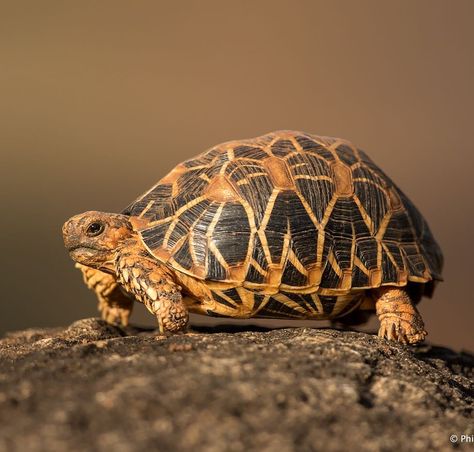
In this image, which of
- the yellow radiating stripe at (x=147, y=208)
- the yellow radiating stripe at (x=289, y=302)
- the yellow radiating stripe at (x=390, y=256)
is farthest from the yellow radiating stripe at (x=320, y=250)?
the yellow radiating stripe at (x=147, y=208)

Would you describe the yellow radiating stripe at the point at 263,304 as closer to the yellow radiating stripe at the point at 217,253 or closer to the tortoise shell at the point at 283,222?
the tortoise shell at the point at 283,222

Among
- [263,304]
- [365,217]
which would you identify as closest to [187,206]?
[263,304]

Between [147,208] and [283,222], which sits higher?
[147,208]

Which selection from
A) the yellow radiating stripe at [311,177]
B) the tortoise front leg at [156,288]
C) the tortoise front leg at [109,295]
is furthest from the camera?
the tortoise front leg at [109,295]

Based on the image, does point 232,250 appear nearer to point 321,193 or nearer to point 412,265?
point 321,193

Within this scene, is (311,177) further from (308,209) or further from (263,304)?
(263,304)

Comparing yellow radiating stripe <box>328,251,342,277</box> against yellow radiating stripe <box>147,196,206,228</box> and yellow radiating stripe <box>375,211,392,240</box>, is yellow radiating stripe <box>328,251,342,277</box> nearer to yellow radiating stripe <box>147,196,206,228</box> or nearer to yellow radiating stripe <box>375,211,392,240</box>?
yellow radiating stripe <box>375,211,392,240</box>

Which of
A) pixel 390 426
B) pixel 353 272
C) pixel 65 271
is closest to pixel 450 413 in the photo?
pixel 390 426
